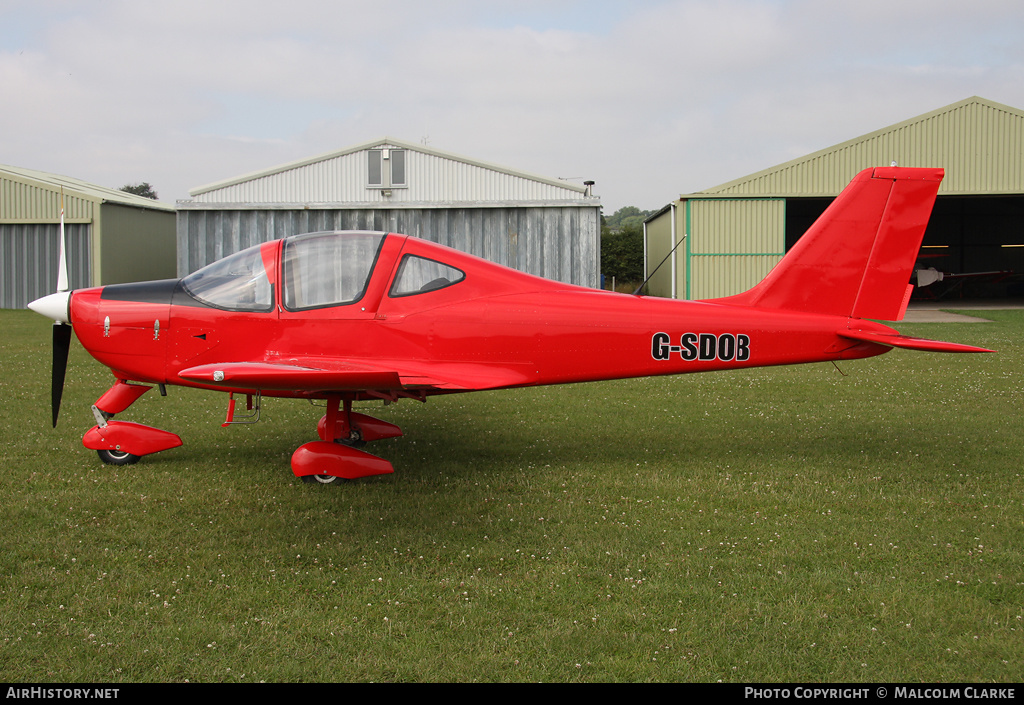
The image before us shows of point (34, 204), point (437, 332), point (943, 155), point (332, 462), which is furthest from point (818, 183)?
point (34, 204)

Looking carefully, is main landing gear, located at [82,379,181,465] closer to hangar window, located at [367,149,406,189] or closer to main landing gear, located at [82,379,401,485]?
main landing gear, located at [82,379,401,485]

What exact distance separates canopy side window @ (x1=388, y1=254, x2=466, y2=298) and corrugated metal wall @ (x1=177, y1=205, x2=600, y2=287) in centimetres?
1935

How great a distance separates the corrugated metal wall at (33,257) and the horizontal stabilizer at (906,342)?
1178 inches

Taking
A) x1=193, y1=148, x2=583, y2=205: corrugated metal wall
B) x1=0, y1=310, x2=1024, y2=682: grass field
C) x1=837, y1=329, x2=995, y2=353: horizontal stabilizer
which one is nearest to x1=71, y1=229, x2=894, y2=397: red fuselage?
x1=837, y1=329, x2=995, y2=353: horizontal stabilizer

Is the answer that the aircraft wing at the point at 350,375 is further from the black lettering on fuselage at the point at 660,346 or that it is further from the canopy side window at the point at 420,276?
the black lettering on fuselage at the point at 660,346

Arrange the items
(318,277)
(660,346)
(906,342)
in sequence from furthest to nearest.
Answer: (660,346) < (318,277) < (906,342)

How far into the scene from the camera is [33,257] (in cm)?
2920

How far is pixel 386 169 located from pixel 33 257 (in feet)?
49.6

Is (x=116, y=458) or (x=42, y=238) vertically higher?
(x=42, y=238)

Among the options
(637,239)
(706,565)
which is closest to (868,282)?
(706,565)

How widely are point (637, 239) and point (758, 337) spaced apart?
172 feet

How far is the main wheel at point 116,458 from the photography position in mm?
6828

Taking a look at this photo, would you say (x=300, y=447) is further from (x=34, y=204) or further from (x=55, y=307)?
(x=34, y=204)
